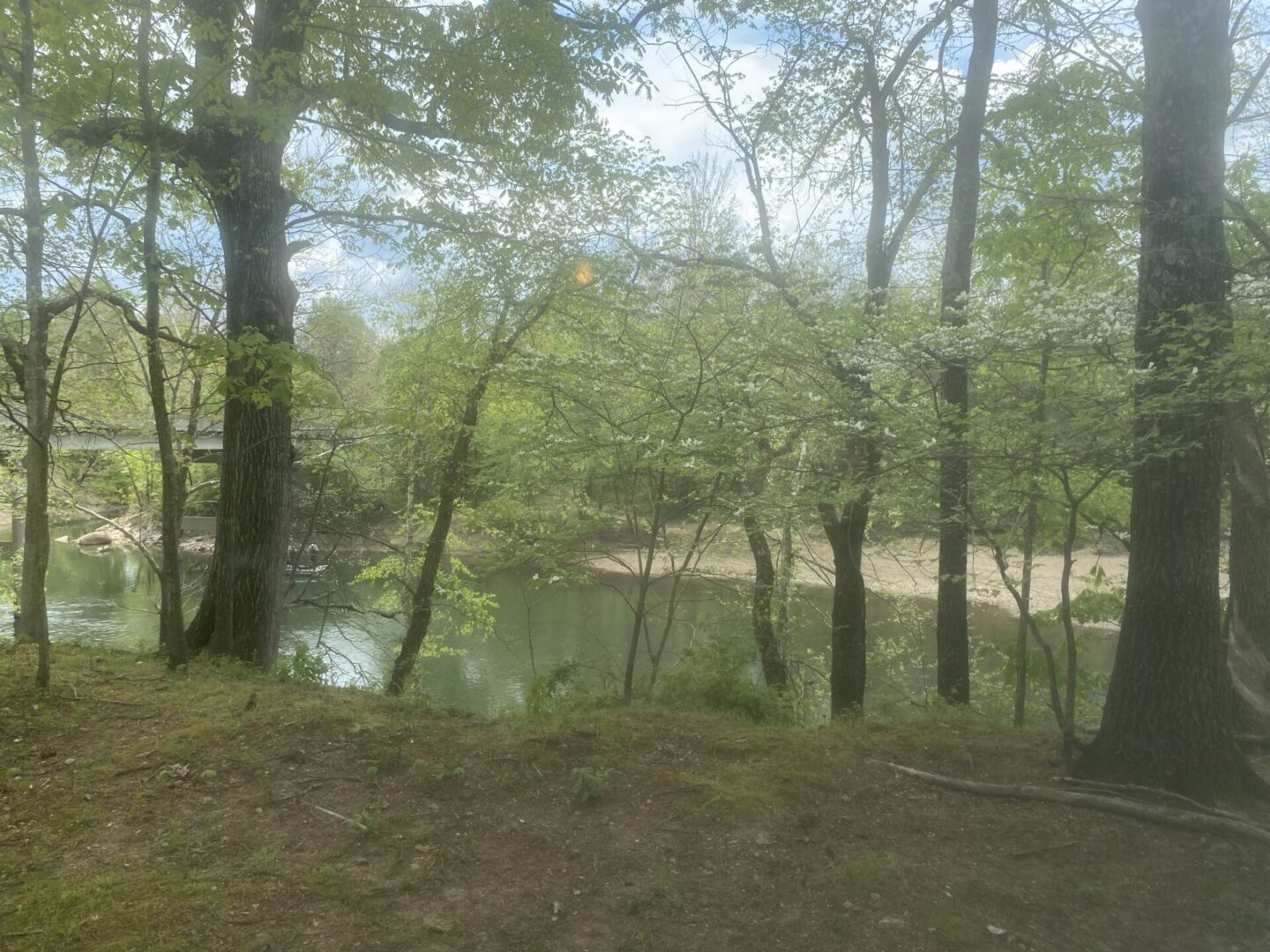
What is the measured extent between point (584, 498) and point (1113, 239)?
19.2ft

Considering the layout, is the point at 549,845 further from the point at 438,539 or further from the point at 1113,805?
the point at 438,539

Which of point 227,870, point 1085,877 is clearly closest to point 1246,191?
point 1085,877

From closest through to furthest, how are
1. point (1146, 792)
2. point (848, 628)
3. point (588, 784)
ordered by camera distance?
point (588, 784)
point (1146, 792)
point (848, 628)

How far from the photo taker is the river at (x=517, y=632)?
10508 millimetres

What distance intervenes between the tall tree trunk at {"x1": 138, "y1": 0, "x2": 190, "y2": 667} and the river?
2.76 metres

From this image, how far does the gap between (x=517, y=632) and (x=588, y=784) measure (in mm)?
12767

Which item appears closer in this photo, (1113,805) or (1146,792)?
(1113,805)

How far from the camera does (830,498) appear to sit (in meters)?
6.05

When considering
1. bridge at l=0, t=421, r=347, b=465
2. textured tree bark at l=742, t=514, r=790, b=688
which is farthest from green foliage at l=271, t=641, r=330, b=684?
textured tree bark at l=742, t=514, r=790, b=688

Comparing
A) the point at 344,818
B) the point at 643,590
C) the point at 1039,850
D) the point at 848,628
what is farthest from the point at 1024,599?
the point at 344,818

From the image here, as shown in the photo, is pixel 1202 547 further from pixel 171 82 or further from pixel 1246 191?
pixel 171 82

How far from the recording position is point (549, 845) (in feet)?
10.9

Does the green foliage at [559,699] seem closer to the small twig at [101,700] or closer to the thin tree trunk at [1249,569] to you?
the small twig at [101,700]

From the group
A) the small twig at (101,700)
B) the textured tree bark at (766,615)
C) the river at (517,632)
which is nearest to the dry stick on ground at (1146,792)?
the river at (517,632)
